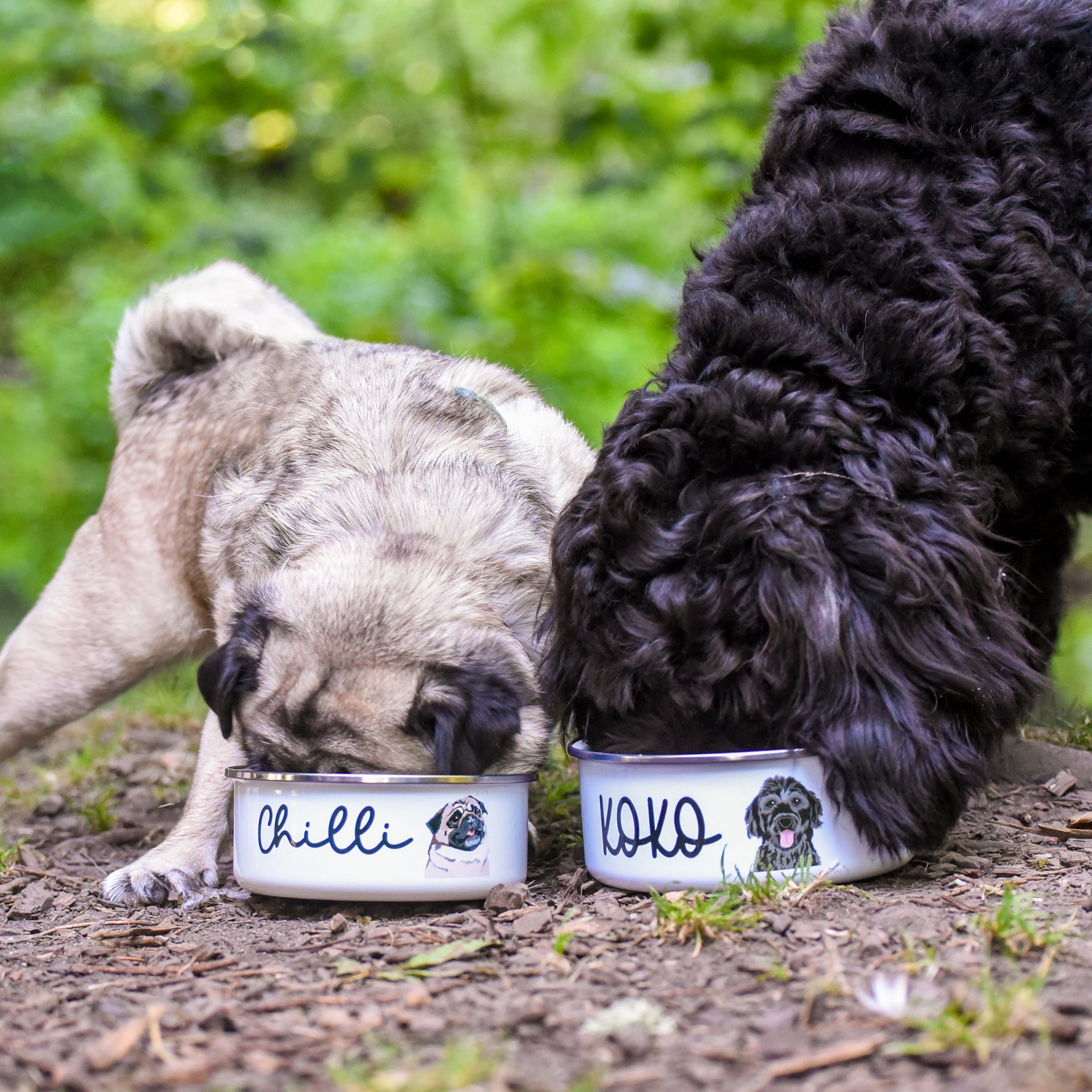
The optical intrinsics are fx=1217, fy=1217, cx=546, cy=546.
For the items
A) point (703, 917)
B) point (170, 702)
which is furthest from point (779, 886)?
point (170, 702)

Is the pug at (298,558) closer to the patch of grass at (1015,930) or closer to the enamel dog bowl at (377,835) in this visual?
the enamel dog bowl at (377,835)

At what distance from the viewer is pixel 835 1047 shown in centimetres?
169

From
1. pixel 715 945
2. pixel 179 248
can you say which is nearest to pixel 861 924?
pixel 715 945

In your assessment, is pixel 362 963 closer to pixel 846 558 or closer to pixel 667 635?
pixel 667 635

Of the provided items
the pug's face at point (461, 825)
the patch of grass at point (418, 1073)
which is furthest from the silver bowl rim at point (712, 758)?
the patch of grass at point (418, 1073)

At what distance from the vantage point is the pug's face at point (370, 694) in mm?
2695

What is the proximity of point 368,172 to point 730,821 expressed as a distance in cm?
583

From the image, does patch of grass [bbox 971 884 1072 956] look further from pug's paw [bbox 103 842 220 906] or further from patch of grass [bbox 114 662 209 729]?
patch of grass [bbox 114 662 209 729]

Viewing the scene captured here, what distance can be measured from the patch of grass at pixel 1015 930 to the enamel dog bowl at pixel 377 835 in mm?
1024

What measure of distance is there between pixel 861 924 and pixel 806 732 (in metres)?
0.39

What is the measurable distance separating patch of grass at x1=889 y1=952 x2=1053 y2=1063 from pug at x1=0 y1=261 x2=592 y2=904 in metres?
1.20

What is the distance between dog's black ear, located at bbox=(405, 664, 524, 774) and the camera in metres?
2.65

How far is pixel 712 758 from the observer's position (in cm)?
242

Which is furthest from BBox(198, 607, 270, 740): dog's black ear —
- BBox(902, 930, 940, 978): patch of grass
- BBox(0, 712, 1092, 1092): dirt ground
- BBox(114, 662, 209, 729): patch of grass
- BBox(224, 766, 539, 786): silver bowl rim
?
BBox(114, 662, 209, 729): patch of grass
